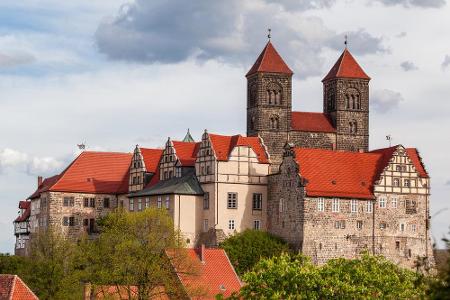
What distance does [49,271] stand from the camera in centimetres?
7906

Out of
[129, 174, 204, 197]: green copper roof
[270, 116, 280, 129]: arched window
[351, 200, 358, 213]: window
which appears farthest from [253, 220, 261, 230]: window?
A: [270, 116, 280, 129]: arched window

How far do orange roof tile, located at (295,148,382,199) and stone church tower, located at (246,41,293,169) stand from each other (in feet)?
30.3

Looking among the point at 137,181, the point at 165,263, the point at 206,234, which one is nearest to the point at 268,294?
the point at 165,263

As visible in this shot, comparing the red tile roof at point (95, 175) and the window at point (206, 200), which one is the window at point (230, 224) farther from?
the red tile roof at point (95, 175)

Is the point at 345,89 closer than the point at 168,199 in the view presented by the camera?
No

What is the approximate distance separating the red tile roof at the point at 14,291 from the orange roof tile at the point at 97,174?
49146 mm

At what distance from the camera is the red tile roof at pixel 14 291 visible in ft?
189

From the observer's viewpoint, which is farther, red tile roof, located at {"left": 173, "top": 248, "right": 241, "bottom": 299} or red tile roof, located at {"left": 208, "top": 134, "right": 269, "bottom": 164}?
red tile roof, located at {"left": 208, "top": 134, "right": 269, "bottom": 164}

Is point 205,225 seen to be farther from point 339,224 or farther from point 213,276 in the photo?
point 213,276

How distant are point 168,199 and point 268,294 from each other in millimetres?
44456

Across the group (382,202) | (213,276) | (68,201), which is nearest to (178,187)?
(68,201)

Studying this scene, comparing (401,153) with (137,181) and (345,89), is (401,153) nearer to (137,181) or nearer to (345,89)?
(345,89)

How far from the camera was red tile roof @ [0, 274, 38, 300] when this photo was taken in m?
57.6

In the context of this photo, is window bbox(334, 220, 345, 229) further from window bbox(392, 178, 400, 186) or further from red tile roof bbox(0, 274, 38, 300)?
red tile roof bbox(0, 274, 38, 300)
